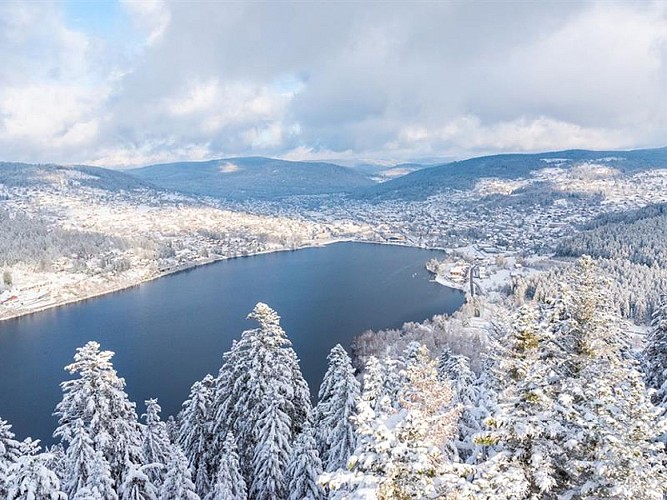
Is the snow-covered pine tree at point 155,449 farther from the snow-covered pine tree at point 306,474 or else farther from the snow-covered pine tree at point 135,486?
the snow-covered pine tree at point 306,474

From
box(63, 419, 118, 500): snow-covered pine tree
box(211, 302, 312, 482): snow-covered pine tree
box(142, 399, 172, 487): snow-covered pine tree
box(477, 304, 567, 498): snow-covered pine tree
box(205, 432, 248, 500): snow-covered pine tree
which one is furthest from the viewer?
box(211, 302, 312, 482): snow-covered pine tree

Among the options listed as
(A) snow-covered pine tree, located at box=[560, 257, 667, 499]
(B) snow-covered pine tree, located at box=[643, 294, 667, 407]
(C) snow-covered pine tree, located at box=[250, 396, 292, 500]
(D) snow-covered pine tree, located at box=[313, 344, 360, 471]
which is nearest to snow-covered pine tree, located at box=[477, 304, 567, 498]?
(A) snow-covered pine tree, located at box=[560, 257, 667, 499]

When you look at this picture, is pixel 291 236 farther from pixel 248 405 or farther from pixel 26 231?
pixel 248 405

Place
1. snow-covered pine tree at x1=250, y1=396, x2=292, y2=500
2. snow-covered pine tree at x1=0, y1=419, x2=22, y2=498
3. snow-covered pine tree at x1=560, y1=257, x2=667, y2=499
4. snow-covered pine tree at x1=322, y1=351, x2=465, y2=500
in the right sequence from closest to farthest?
snow-covered pine tree at x1=322, y1=351, x2=465, y2=500 → snow-covered pine tree at x1=560, y1=257, x2=667, y2=499 → snow-covered pine tree at x1=0, y1=419, x2=22, y2=498 → snow-covered pine tree at x1=250, y1=396, x2=292, y2=500

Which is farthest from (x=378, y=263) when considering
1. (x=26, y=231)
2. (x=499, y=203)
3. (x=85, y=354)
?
(x=499, y=203)

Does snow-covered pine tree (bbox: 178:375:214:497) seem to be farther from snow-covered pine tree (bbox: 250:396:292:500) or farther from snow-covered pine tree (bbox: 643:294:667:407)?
snow-covered pine tree (bbox: 643:294:667:407)

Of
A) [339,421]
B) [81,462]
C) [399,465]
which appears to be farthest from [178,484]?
[399,465]
